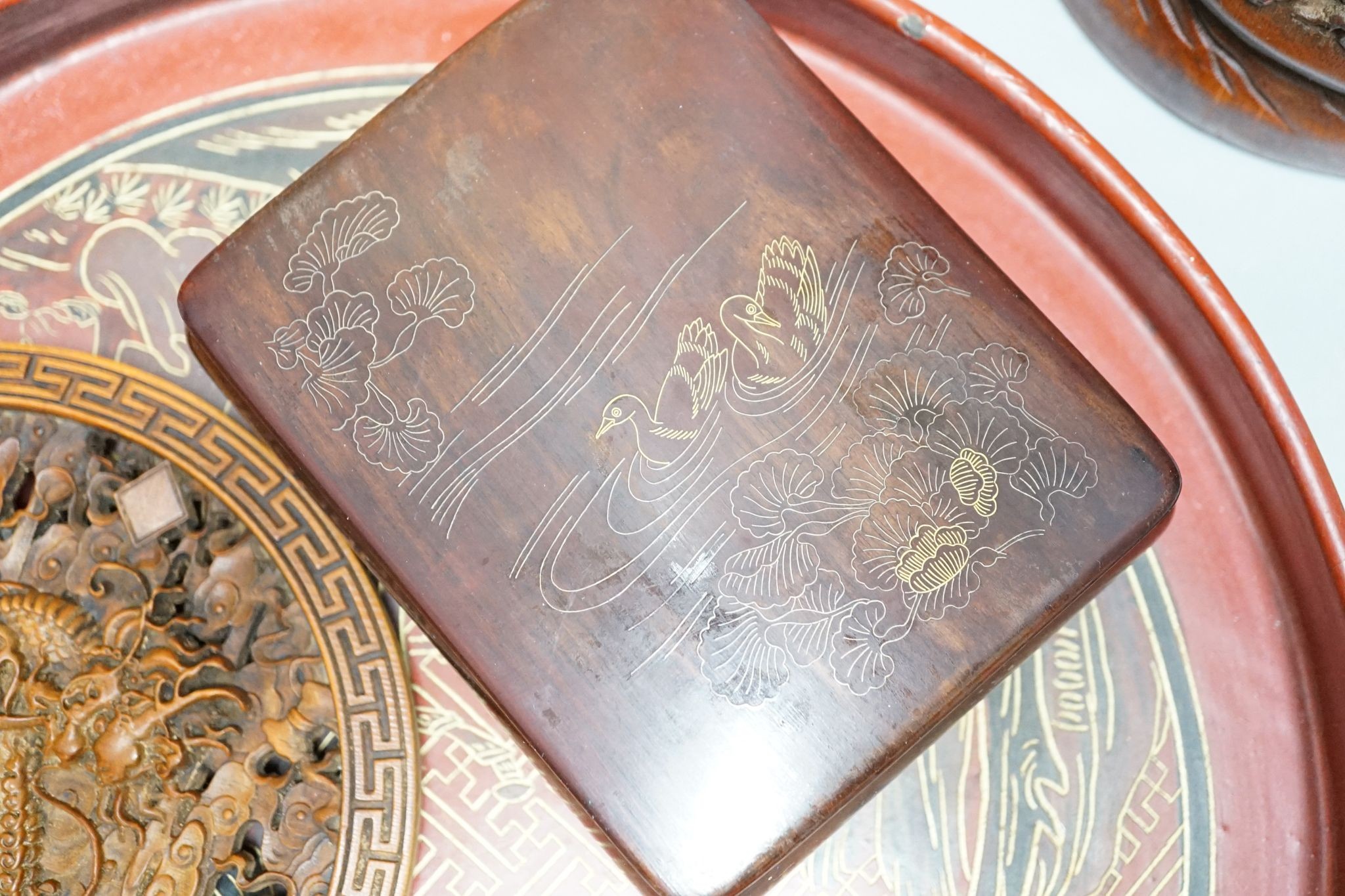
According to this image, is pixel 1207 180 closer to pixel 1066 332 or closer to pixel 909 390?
pixel 1066 332

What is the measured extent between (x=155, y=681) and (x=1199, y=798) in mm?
1262

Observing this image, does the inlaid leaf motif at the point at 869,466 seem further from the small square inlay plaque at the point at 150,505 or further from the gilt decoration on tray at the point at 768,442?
the small square inlay plaque at the point at 150,505

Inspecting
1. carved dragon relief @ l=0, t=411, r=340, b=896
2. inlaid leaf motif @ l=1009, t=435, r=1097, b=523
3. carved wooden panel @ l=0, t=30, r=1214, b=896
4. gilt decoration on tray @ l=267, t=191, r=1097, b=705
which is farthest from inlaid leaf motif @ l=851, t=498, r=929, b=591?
carved dragon relief @ l=0, t=411, r=340, b=896

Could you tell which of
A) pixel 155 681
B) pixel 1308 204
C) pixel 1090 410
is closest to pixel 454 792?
pixel 155 681

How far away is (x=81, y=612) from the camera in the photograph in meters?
1.23

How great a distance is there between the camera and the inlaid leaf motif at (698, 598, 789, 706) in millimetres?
988

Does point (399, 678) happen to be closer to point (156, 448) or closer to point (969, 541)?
point (156, 448)

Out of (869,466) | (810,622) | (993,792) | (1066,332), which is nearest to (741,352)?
(869,466)

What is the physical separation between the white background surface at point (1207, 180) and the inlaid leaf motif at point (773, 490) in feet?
2.47

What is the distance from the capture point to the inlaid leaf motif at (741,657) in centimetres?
99

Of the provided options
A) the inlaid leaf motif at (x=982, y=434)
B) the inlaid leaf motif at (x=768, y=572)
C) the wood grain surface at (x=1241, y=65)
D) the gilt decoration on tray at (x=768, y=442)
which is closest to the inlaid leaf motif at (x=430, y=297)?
the gilt decoration on tray at (x=768, y=442)

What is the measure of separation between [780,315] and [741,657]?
341 mm

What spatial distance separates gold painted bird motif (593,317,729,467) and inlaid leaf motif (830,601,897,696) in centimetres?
24

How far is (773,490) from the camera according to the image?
102 centimetres
